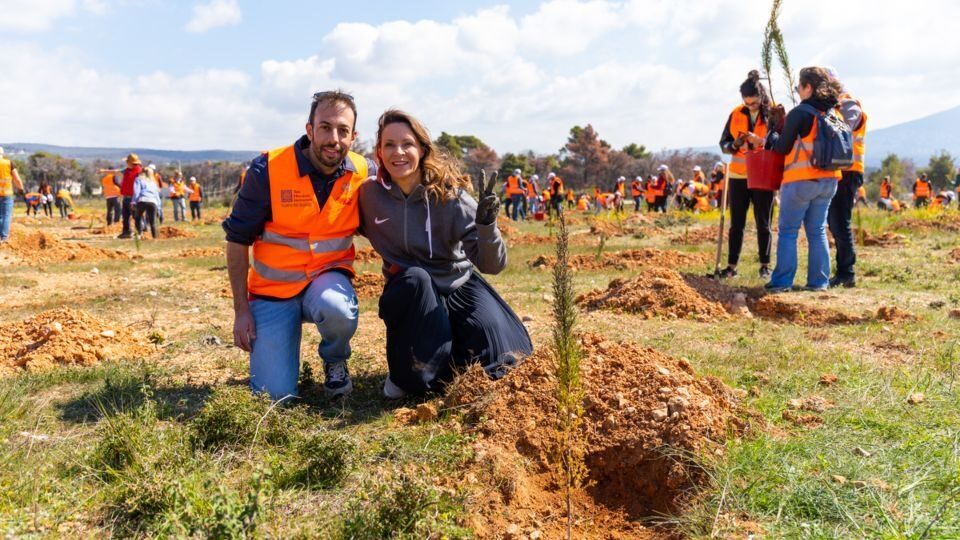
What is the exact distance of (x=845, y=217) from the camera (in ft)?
20.9

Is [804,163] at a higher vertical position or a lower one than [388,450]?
higher

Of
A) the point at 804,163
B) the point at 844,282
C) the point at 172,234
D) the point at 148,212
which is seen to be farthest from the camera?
the point at 172,234

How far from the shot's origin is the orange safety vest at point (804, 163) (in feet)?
18.6

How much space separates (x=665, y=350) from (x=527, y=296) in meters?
2.25

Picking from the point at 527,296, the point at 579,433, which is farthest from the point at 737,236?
the point at 579,433

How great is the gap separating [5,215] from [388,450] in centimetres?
1051

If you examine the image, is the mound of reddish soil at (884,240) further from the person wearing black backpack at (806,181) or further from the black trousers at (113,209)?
the black trousers at (113,209)

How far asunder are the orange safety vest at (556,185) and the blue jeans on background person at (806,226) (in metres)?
14.3

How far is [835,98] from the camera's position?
224 inches

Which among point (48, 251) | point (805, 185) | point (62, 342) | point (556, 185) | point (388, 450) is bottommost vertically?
point (388, 450)

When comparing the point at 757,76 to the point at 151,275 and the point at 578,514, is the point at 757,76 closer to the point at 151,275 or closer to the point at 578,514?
the point at 578,514

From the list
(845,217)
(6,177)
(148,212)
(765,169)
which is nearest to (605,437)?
(765,169)

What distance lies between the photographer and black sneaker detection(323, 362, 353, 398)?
3.49 metres

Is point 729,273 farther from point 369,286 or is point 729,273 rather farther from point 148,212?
point 148,212
